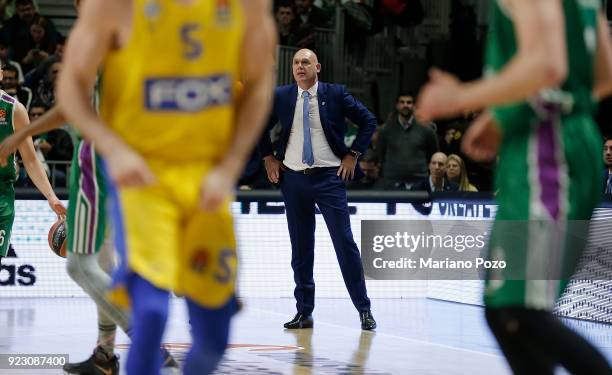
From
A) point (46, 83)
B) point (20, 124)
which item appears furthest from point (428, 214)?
point (20, 124)

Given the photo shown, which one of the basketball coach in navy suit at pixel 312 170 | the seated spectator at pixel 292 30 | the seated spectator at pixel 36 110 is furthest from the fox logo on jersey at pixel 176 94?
the seated spectator at pixel 292 30

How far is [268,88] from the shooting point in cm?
408

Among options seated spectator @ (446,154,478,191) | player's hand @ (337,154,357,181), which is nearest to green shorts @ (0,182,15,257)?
player's hand @ (337,154,357,181)

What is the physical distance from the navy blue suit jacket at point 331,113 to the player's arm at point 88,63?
645 cm

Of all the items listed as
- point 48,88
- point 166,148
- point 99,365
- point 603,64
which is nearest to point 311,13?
point 48,88

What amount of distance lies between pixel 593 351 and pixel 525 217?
0.45m

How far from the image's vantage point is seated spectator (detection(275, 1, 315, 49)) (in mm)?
16688

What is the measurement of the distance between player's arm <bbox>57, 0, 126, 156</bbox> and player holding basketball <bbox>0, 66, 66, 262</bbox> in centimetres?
355

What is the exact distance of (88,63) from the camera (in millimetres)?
3773

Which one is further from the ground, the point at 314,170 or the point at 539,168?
the point at 539,168

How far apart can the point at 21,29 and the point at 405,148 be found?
5421mm

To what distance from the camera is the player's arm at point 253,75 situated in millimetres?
3947

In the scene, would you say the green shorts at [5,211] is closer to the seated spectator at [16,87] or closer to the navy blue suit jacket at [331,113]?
the navy blue suit jacket at [331,113]

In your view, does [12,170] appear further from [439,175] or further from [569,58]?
[439,175]
